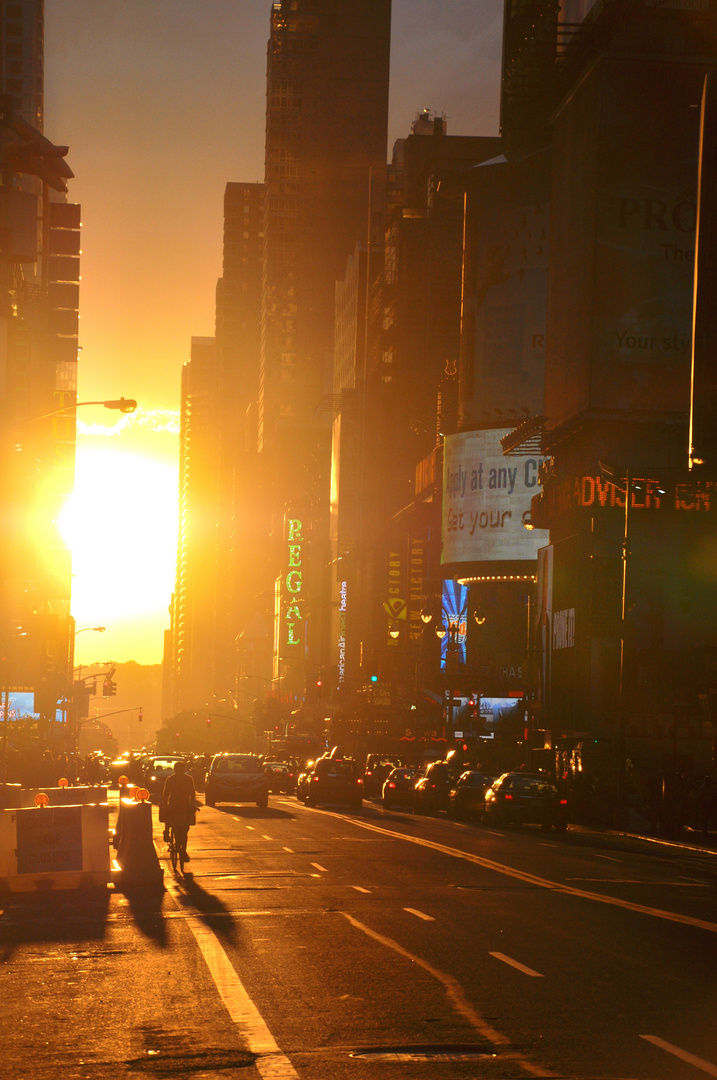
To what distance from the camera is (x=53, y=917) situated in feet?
58.5

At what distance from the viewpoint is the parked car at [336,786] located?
50.6 meters

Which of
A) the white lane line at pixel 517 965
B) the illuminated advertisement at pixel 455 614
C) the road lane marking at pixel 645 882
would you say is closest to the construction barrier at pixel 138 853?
the road lane marking at pixel 645 882

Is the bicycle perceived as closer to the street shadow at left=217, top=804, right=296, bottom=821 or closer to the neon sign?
the street shadow at left=217, top=804, right=296, bottom=821

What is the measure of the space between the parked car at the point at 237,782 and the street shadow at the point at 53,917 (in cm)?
2702

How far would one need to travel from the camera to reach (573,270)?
76.4 m

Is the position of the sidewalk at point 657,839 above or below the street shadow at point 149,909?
below

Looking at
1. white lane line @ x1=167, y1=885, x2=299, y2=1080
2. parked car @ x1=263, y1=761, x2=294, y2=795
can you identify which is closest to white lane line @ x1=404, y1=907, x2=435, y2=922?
white lane line @ x1=167, y1=885, x2=299, y2=1080

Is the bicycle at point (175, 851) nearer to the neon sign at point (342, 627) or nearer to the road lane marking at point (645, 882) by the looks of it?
the road lane marking at point (645, 882)

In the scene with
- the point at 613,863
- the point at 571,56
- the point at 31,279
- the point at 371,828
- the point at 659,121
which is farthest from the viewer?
the point at 31,279

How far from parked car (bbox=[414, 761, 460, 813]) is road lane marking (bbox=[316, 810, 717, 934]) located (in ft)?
47.5

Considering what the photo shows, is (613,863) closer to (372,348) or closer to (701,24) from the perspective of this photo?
(701,24)

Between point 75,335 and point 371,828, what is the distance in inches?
6438

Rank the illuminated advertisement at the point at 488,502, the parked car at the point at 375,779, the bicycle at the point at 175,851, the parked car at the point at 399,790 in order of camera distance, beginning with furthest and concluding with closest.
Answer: the illuminated advertisement at the point at 488,502, the parked car at the point at 375,779, the parked car at the point at 399,790, the bicycle at the point at 175,851

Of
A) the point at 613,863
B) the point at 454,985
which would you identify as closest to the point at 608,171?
the point at 613,863
